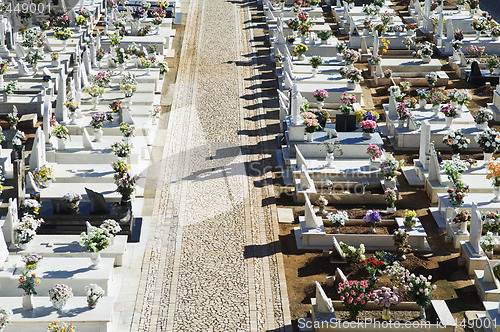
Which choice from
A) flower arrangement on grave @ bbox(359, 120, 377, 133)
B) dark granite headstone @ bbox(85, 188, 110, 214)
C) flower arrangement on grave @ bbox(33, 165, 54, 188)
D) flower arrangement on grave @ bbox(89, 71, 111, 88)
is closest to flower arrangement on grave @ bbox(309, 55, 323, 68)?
flower arrangement on grave @ bbox(359, 120, 377, 133)

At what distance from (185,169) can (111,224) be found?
6928 mm

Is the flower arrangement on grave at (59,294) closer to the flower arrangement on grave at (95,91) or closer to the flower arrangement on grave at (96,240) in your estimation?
the flower arrangement on grave at (96,240)

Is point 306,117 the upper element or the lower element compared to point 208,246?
upper

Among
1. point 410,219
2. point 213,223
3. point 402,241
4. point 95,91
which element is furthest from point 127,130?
point 402,241

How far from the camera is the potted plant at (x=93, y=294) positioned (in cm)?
1978

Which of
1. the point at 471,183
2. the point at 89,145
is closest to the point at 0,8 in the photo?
the point at 89,145

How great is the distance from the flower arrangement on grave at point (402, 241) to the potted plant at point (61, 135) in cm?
1228

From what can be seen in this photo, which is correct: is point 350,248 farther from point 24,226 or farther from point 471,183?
point 24,226

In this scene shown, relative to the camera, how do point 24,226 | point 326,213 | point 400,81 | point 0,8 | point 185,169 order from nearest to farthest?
point 24,226 < point 326,213 < point 185,169 < point 400,81 < point 0,8

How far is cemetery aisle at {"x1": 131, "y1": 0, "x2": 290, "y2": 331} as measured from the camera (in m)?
21.0

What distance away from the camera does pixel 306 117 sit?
29625mm

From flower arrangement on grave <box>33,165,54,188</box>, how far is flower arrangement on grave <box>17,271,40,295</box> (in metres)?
7.08

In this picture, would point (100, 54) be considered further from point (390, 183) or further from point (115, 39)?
point (390, 183)

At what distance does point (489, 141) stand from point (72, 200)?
552 inches
